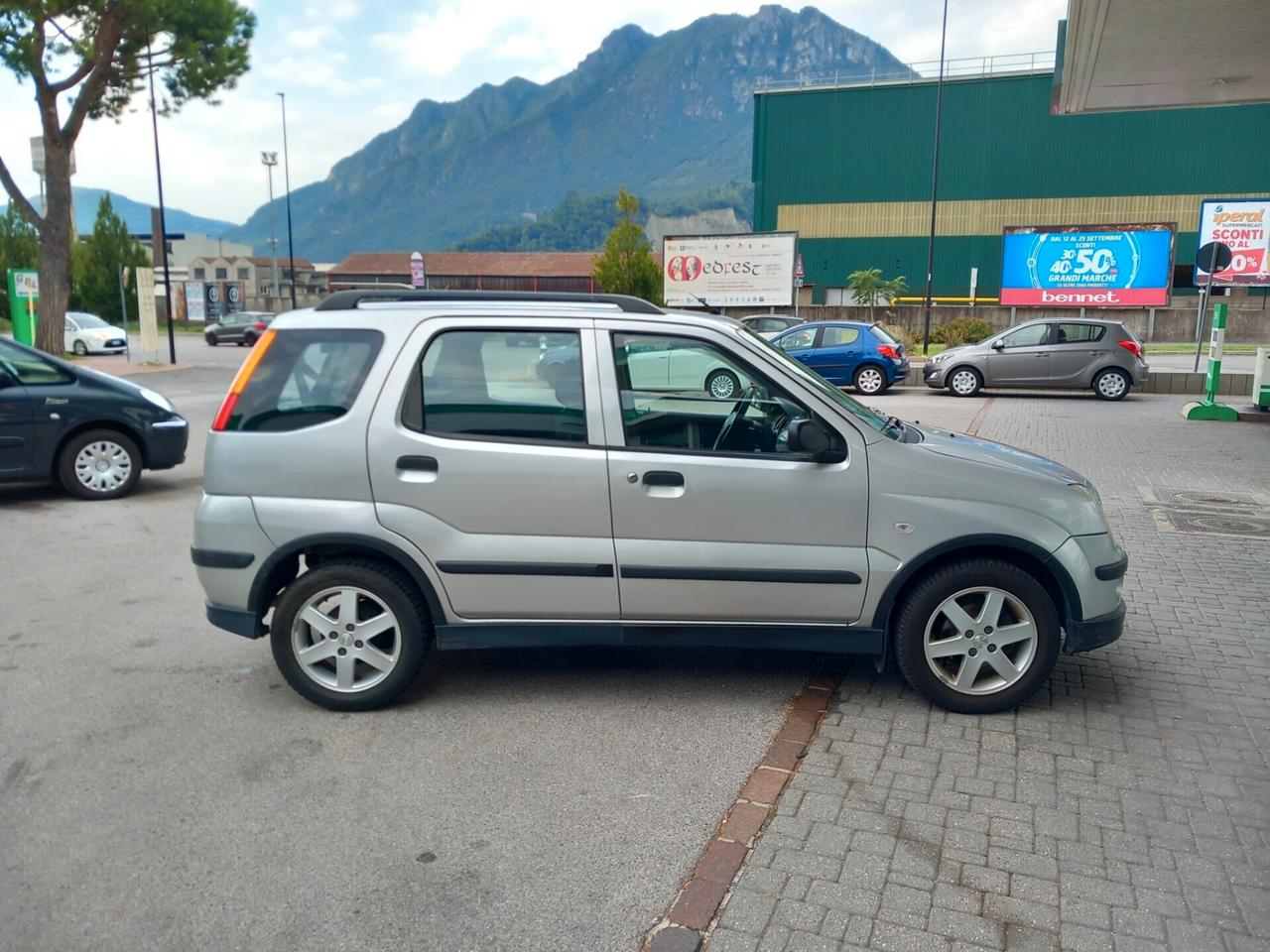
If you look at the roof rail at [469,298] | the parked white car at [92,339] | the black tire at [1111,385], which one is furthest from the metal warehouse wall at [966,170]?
the roof rail at [469,298]

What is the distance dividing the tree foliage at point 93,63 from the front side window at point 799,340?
17.1 meters

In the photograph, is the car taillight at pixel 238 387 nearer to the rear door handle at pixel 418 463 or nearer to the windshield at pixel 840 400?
the rear door handle at pixel 418 463

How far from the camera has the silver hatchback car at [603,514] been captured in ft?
14.1

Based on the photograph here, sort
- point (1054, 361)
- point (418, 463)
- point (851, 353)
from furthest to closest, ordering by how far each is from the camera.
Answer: point (851, 353) → point (1054, 361) → point (418, 463)

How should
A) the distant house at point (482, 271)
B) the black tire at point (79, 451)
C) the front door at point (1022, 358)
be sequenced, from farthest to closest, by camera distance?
1. the distant house at point (482, 271)
2. the front door at point (1022, 358)
3. the black tire at point (79, 451)

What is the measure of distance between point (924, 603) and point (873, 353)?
16.9m

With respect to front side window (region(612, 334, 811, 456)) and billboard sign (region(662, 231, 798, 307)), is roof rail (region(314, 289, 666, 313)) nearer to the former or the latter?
front side window (region(612, 334, 811, 456))

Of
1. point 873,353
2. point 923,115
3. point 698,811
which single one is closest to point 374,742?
point 698,811

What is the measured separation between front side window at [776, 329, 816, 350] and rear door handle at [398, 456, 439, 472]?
17.4 meters

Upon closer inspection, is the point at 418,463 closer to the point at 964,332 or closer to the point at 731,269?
the point at 964,332

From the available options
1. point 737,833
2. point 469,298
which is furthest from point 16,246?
point 737,833

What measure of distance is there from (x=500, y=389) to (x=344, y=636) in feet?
4.17

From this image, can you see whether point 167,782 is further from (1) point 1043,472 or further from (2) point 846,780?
(1) point 1043,472

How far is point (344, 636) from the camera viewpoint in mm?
4461
